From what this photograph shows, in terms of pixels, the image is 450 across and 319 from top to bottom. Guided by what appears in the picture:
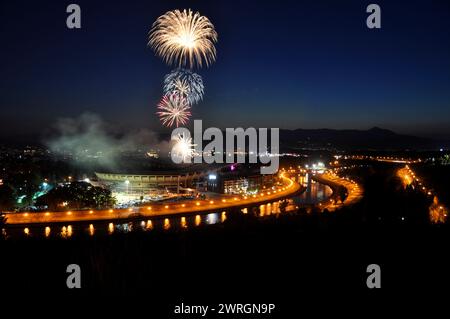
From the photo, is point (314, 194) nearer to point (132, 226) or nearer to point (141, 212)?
point (141, 212)

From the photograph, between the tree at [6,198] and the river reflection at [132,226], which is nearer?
the river reflection at [132,226]

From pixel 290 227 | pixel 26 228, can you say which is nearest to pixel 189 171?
pixel 26 228

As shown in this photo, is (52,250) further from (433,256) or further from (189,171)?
(189,171)

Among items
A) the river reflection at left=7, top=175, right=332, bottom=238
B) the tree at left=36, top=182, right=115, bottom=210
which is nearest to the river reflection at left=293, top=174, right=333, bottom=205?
the river reflection at left=7, top=175, right=332, bottom=238

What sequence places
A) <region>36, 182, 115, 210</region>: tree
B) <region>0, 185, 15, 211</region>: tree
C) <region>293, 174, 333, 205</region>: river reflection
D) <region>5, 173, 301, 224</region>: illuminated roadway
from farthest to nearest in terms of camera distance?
1. <region>293, 174, 333, 205</region>: river reflection
2. <region>36, 182, 115, 210</region>: tree
3. <region>0, 185, 15, 211</region>: tree
4. <region>5, 173, 301, 224</region>: illuminated roadway

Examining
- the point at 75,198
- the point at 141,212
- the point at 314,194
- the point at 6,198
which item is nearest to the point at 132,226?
the point at 141,212

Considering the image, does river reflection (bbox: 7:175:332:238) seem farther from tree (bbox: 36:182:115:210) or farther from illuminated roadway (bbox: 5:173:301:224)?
tree (bbox: 36:182:115:210)

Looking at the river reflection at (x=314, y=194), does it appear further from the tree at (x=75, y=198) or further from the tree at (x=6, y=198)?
the tree at (x=6, y=198)

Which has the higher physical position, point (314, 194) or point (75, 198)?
point (75, 198)

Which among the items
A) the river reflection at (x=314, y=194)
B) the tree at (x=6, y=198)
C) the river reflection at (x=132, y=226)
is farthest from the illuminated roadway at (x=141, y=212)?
the river reflection at (x=314, y=194)

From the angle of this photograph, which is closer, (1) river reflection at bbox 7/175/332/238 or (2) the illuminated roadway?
(1) river reflection at bbox 7/175/332/238

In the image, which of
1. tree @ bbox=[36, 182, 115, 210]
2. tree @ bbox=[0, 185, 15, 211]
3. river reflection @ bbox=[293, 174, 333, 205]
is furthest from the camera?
river reflection @ bbox=[293, 174, 333, 205]
